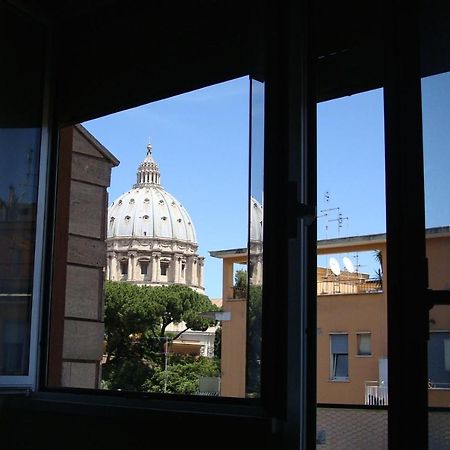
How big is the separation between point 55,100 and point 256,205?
103 centimetres

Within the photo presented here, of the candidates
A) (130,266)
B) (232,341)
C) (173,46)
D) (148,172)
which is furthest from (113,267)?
(232,341)

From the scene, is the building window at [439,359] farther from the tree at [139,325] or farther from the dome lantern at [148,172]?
the dome lantern at [148,172]

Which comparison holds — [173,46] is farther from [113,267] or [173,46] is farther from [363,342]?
[363,342]

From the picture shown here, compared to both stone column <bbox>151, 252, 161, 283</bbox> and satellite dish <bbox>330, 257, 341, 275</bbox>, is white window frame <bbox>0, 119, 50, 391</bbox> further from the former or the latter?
stone column <bbox>151, 252, 161, 283</bbox>

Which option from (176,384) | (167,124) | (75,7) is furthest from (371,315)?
(75,7)

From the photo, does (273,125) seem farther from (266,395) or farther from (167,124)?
(167,124)

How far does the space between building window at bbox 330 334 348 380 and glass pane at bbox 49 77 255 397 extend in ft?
1.29

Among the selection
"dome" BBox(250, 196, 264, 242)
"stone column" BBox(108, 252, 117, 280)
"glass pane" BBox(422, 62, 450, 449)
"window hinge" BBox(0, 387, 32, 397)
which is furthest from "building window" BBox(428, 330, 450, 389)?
"stone column" BBox(108, 252, 117, 280)

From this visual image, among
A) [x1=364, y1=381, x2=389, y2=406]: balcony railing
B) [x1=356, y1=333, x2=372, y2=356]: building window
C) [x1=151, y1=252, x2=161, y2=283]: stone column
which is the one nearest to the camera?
[x1=364, y1=381, x2=389, y2=406]: balcony railing

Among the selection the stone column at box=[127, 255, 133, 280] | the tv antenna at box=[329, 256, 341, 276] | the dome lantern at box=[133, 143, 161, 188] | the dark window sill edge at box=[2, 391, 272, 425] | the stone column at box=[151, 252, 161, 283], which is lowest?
the dark window sill edge at box=[2, 391, 272, 425]

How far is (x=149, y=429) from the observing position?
2059 millimetres

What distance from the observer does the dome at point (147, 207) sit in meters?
2.74

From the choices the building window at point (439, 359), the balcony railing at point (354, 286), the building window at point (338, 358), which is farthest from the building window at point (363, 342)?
the building window at point (439, 359)

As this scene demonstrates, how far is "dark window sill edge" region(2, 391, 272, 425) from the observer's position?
1.89m
